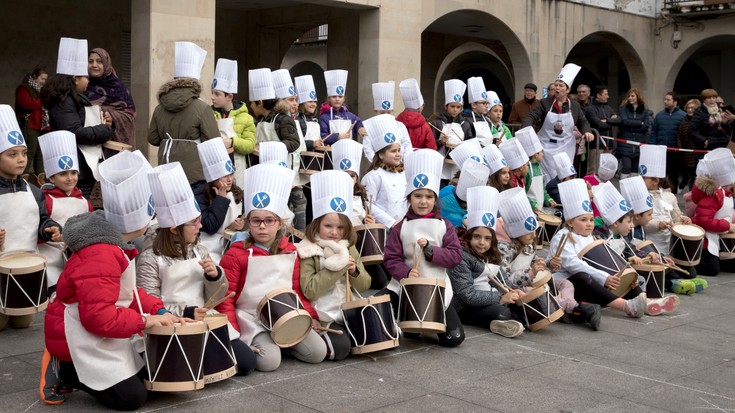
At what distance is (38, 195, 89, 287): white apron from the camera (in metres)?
6.65

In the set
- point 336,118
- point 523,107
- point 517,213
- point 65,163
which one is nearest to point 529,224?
point 517,213

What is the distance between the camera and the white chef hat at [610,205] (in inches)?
326

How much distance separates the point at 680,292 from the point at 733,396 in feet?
11.4

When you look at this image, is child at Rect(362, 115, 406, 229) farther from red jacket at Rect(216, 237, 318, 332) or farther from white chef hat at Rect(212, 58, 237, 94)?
red jacket at Rect(216, 237, 318, 332)

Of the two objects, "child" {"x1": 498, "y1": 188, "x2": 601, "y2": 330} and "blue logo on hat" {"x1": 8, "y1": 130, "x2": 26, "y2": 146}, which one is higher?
"blue logo on hat" {"x1": 8, "y1": 130, "x2": 26, "y2": 146}

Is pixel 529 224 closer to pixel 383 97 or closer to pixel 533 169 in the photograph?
pixel 533 169

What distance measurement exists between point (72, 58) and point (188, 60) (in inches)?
45.5

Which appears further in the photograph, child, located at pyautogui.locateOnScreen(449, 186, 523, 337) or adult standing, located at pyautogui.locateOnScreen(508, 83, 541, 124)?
adult standing, located at pyautogui.locateOnScreen(508, 83, 541, 124)

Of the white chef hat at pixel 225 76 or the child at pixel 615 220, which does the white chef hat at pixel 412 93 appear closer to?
the white chef hat at pixel 225 76

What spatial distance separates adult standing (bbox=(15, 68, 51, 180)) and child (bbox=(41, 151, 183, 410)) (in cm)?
675

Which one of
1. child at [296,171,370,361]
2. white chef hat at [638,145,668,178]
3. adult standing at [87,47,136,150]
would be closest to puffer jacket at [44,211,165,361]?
child at [296,171,370,361]

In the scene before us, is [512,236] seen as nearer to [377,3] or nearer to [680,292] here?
[680,292]

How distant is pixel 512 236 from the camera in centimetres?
738

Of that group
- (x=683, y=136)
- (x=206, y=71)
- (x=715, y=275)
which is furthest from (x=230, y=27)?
(x=715, y=275)
